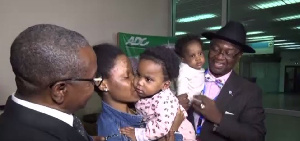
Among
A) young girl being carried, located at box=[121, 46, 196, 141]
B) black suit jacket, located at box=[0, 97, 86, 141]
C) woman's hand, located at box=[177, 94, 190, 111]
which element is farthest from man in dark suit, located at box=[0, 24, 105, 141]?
woman's hand, located at box=[177, 94, 190, 111]

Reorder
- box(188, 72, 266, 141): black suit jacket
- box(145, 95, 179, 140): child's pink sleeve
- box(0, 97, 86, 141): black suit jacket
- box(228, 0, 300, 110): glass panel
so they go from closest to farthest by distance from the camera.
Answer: box(0, 97, 86, 141): black suit jacket
box(145, 95, 179, 140): child's pink sleeve
box(188, 72, 266, 141): black suit jacket
box(228, 0, 300, 110): glass panel

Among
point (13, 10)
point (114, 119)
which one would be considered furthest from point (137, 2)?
point (114, 119)

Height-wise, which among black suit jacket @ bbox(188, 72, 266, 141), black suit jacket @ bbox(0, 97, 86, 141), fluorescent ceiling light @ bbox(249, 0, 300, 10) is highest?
fluorescent ceiling light @ bbox(249, 0, 300, 10)

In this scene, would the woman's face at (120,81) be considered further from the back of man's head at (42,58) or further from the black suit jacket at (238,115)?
the black suit jacket at (238,115)

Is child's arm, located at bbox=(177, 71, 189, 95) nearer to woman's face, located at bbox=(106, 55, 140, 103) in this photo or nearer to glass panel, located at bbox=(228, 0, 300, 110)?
woman's face, located at bbox=(106, 55, 140, 103)

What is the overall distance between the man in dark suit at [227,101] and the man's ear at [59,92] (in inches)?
40.7

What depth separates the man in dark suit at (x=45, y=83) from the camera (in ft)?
2.63

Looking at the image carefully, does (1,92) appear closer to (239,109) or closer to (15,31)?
(15,31)

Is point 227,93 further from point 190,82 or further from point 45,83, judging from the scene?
point 45,83

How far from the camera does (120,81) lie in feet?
4.66

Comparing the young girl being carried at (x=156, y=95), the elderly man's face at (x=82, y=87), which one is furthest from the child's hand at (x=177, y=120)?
the elderly man's face at (x=82, y=87)

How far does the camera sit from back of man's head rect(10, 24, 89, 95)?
0.82 meters

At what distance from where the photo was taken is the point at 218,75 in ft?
6.49

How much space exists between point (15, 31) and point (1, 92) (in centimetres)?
85
